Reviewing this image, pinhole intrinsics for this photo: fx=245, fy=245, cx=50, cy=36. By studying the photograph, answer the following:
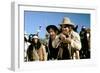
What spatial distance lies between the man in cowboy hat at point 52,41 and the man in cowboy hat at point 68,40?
0.03 m

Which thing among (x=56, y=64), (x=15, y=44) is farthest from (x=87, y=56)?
(x=15, y=44)

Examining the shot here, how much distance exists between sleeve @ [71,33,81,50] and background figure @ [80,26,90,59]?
0.07 ft

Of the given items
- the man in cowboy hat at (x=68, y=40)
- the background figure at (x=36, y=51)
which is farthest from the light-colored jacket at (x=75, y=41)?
the background figure at (x=36, y=51)

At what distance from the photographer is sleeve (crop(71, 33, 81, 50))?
1.31 metres

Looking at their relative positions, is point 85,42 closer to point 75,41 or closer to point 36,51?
point 75,41

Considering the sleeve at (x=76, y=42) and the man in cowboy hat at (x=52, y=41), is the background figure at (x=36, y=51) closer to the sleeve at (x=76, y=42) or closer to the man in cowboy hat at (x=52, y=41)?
the man in cowboy hat at (x=52, y=41)

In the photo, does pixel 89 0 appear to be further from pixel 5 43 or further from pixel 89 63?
pixel 5 43

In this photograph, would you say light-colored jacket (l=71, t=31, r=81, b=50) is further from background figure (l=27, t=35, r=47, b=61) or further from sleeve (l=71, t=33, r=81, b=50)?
background figure (l=27, t=35, r=47, b=61)

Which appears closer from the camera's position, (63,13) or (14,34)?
(14,34)

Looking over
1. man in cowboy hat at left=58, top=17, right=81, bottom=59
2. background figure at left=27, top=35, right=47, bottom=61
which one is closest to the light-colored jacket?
man in cowboy hat at left=58, top=17, right=81, bottom=59

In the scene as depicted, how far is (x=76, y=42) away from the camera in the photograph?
132cm

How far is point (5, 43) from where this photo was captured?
3.91 feet

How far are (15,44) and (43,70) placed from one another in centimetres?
20

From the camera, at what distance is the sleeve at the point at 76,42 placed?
1.31m
